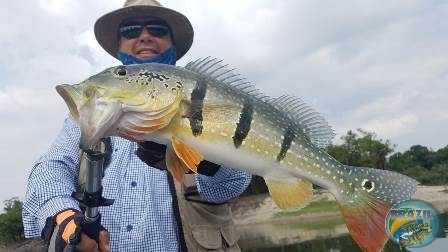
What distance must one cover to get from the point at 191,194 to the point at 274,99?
1237 millimetres

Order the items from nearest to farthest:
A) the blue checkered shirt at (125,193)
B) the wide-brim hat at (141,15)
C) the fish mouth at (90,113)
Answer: the fish mouth at (90,113)
the blue checkered shirt at (125,193)
the wide-brim hat at (141,15)

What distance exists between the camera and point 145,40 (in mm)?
5000

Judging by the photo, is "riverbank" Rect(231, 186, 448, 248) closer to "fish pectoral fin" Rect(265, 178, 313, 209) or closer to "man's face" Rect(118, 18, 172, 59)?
"man's face" Rect(118, 18, 172, 59)

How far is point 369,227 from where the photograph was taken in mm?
3301

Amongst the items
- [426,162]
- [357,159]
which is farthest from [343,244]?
[426,162]

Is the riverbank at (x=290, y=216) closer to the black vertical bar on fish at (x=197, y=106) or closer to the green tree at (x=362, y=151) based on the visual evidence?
the green tree at (x=362, y=151)

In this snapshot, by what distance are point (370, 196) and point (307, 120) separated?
710 millimetres

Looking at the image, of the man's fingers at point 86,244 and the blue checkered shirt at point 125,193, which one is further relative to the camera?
the blue checkered shirt at point 125,193

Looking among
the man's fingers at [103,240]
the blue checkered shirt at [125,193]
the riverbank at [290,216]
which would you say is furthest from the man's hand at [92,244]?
the riverbank at [290,216]

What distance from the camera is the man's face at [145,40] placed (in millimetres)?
4973

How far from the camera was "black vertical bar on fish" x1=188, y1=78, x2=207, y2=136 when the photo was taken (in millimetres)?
3085

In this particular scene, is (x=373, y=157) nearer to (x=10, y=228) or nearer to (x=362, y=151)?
(x=362, y=151)

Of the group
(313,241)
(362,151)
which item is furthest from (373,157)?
(313,241)

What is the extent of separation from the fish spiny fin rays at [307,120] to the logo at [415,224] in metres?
0.92
